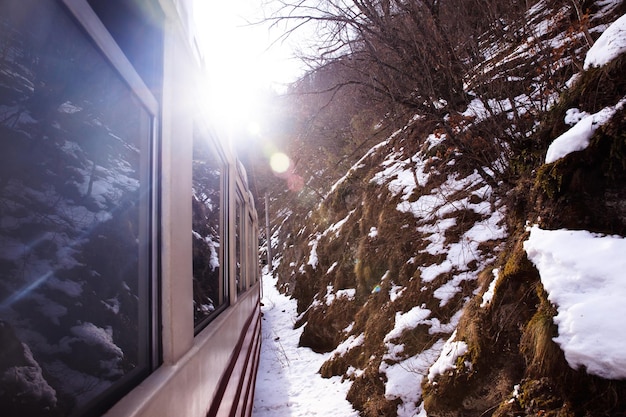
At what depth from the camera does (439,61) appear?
4363 mm

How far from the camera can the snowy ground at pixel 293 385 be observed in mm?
4521

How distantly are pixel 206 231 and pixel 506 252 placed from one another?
104 inches

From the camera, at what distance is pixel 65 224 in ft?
2.48

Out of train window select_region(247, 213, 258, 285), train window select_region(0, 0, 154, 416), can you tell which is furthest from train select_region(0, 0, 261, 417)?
train window select_region(247, 213, 258, 285)

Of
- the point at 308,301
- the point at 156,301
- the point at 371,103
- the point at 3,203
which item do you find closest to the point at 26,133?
the point at 3,203

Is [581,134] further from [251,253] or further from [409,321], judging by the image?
[251,253]

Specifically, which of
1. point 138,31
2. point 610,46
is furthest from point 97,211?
point 610,46

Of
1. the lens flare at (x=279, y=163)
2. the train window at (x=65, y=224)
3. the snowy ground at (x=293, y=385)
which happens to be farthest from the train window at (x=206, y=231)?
the lens flare at (x=279, y=163)

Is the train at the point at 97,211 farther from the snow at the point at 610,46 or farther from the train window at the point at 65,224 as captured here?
the snow at the point at 610,46

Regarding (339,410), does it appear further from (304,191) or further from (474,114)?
(304,191)

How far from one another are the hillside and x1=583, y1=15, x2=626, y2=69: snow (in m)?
0.01

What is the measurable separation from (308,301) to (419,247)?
485cm

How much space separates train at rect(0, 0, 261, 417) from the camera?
640 millimetres

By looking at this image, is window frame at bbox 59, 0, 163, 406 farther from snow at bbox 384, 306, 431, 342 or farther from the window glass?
the window glass
